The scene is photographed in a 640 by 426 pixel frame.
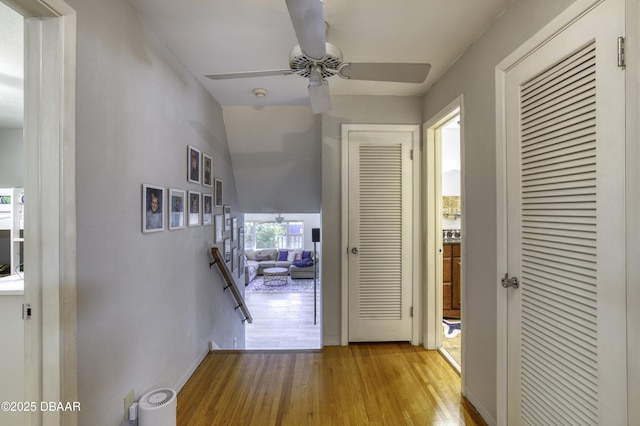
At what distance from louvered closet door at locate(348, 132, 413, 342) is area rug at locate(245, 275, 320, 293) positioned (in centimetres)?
508

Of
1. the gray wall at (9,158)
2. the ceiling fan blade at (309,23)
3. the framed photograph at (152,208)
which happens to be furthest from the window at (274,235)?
the ceiling fan blade at (309,23)

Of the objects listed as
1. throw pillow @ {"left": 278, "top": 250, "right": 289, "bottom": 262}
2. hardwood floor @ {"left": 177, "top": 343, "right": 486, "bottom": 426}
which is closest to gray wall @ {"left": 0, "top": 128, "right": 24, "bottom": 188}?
hardwood floor @ {"left": 177, "top": 343, "right": 486, "bottom": 426}

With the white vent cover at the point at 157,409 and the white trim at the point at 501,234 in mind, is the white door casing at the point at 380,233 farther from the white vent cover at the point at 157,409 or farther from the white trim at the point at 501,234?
the white vent cover at the point at 157,409

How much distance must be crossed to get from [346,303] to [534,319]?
1622 millimetres

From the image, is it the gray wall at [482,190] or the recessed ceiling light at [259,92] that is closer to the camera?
the gray wall at [482,190]

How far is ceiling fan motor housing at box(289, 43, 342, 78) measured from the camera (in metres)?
1.38

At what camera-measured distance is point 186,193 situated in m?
2.26

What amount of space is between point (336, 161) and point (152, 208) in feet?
5.37

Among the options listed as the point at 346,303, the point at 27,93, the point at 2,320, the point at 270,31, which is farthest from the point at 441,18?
the point at 2,320

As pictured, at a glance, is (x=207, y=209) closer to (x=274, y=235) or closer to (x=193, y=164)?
(x=193, y=164)

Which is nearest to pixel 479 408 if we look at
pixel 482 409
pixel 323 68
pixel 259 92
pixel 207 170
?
pixel 482 409

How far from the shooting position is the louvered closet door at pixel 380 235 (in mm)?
2812

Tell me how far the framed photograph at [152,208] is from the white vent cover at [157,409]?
0.93 meters

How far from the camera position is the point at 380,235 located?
2.83m
